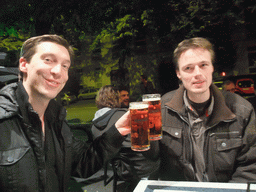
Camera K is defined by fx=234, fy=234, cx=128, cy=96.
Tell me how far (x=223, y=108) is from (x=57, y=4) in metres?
5.22

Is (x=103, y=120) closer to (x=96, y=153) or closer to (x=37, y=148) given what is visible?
(x=96, y=153)

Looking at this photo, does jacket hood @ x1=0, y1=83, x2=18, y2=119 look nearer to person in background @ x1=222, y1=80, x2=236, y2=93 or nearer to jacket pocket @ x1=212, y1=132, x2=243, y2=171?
jacket pocket @ x1=212, y1=132, x2=243, y2=171

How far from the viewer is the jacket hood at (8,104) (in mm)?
1557

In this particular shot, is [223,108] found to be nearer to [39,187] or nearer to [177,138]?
[177,138]

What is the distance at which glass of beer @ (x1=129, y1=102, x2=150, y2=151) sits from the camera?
1.71 meters

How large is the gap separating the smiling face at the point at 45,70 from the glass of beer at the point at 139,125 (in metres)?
0.59

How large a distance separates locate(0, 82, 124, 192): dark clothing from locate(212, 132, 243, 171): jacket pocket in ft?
2.92

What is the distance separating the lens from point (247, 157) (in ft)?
6.59

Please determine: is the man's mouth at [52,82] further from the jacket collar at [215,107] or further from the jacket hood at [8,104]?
the jacket collar at [215,107]

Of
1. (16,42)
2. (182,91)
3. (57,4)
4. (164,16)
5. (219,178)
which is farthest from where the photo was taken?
(16,42)

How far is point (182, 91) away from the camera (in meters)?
2.36

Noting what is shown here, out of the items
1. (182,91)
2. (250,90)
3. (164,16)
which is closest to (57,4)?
(164,16)

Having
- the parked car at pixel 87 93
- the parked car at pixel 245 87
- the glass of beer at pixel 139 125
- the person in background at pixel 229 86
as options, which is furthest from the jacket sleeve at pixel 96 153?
the parked car at pixel 87 93

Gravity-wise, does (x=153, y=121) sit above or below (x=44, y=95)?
below
